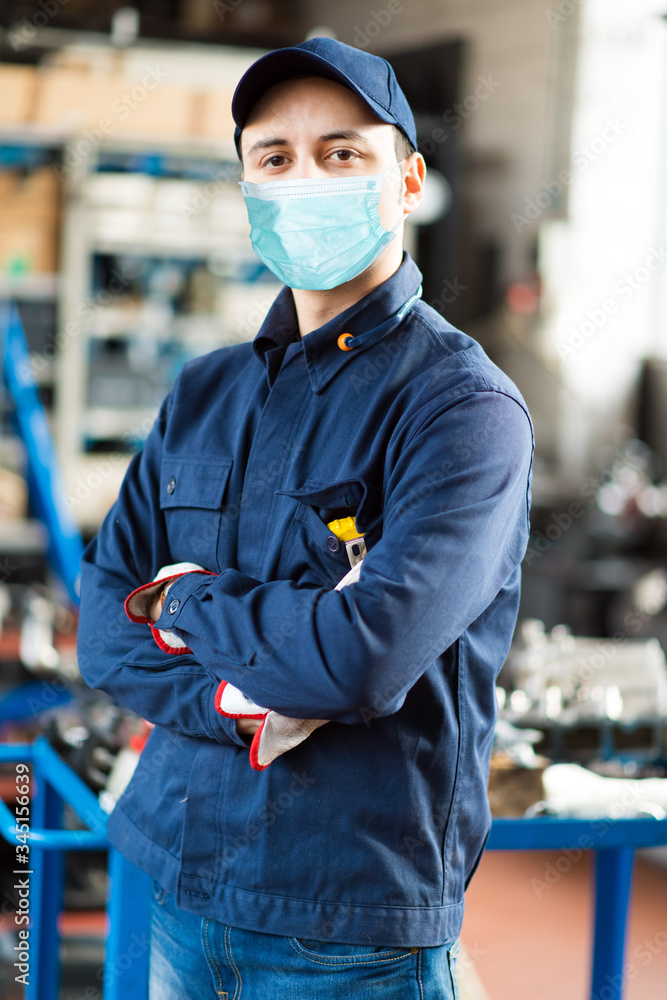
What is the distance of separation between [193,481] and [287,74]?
502 mm

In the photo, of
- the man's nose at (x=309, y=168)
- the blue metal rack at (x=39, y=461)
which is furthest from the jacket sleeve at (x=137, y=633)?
the blue metal rack at (x=39, y=461)

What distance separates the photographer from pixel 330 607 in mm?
1151

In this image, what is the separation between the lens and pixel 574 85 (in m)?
5.78

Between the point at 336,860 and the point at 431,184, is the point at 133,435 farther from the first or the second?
the point at 336,860

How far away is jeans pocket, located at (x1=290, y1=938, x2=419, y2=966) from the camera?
3.88 feet

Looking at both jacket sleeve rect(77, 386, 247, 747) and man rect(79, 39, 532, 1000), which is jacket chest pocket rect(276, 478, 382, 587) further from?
jacket sleeve rect(77, 386, 247, 747)

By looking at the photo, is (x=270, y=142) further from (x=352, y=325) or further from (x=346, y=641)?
(x=346, y=641)

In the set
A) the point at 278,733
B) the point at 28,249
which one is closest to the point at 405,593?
the point at 278,733

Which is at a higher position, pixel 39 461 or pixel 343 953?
Answer: pixel 343 953

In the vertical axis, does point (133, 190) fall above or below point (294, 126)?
below

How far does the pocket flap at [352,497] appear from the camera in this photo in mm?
1237

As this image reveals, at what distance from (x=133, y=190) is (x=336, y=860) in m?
4.92

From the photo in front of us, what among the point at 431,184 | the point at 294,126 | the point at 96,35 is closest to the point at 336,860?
the point at 294,126

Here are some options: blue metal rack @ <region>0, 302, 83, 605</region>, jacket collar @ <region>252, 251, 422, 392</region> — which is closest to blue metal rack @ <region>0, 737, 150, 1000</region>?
jacket collar @ <region>252, 251, 422, 392</region>
